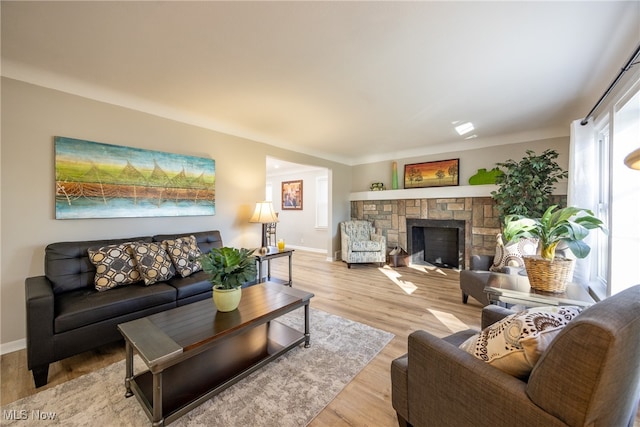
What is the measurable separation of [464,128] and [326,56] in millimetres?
2826

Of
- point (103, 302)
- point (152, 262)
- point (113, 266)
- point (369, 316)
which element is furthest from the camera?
point (369, 316)

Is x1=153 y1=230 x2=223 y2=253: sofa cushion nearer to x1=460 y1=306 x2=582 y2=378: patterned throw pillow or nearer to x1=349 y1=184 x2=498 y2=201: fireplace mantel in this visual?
x1=460 y1=306 x2=582 y2=378: patterned throw pillow

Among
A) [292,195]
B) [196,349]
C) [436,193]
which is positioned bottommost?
[196,349]

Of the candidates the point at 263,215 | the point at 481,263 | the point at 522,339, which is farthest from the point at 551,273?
the point at 263,215

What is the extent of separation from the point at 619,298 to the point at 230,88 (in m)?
3.00

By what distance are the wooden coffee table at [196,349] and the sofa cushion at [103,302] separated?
0.50 m

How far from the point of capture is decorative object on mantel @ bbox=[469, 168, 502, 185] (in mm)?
4327

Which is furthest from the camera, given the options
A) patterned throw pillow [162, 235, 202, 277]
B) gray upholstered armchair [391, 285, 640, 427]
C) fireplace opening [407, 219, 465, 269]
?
fireplace opening [407, 219, 465, 269]

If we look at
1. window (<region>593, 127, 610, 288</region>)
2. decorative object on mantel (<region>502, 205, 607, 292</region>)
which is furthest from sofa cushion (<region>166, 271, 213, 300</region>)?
window (<region>593, 127, 610, 288</region>)

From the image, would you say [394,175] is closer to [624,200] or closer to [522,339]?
[624,200]

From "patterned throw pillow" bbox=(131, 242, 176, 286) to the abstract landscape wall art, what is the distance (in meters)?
0.53

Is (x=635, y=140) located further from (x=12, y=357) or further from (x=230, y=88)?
(x=12, y=357)

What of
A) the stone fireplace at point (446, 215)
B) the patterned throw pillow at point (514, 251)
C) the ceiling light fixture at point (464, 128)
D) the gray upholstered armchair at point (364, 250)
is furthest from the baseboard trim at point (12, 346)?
the ceiling light fixture at point (464, 128)

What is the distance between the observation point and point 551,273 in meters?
1.72
